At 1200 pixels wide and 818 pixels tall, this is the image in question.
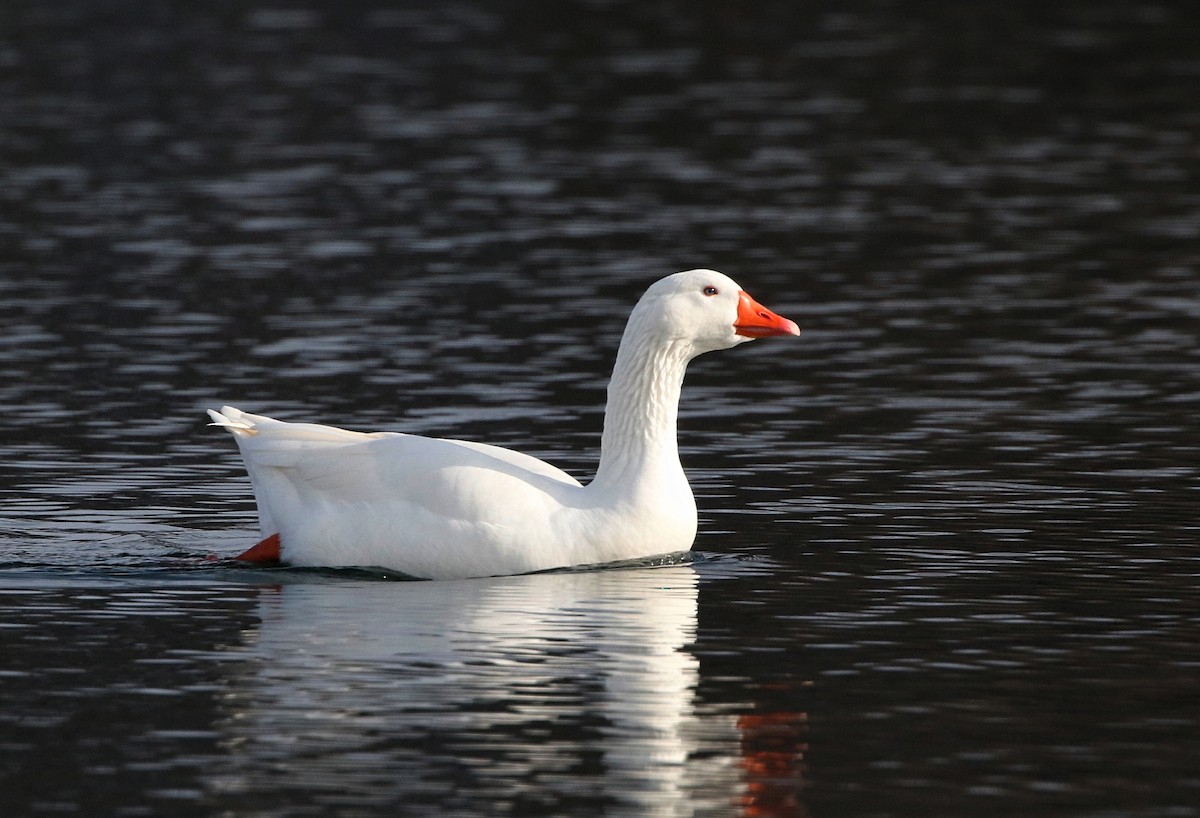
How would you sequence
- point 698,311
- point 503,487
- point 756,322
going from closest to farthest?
point 503,487 → point 698,311 → point 756,322

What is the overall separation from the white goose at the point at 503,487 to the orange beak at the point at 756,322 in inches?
0.4

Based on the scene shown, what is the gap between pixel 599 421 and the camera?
19906 mm

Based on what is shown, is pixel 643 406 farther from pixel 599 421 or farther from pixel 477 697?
pixel 599 421

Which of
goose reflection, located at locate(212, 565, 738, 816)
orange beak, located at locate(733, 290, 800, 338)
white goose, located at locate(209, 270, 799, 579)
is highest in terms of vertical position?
orange beak, located at locate(733, 290, 800, 338)

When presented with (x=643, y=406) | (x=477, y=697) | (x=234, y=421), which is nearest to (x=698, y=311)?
(x=643, y=406)

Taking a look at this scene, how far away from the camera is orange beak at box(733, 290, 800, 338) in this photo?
15.0 meters

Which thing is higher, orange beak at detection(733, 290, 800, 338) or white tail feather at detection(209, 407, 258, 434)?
orange beak at detection(733, 290, 800, 338)

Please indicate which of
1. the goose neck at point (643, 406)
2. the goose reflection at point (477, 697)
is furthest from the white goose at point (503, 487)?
the goose reflection at point (477, 697)

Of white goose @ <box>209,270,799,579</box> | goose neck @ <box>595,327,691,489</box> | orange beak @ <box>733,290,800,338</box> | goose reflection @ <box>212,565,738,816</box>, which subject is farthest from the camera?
orange beak @ <box>733,290,800,338</box>

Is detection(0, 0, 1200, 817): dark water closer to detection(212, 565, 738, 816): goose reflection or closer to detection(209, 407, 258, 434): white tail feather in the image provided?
detection(212, 565, 738, 816): goose reflection

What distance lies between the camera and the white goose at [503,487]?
46.7 ft

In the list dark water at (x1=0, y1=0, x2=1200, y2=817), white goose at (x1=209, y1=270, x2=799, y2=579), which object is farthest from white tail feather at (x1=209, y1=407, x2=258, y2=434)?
dark water at (x1=0, y1=0, x2=1200, y2=817)

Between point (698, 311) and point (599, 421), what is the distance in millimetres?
5148

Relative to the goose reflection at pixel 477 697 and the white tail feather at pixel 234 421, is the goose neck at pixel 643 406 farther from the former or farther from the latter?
the white tail feather at pixel 234 421
